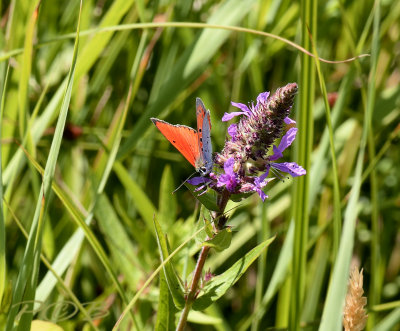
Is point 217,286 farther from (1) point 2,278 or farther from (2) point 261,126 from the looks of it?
(1) point 2,278

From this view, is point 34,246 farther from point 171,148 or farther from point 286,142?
point 171,148

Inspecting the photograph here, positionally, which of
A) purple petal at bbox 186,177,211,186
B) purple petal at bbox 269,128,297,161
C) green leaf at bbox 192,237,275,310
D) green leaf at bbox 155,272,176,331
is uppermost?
purple petal at bbox 269,128,297,161

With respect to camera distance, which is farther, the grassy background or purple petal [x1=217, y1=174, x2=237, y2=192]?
the grassy background

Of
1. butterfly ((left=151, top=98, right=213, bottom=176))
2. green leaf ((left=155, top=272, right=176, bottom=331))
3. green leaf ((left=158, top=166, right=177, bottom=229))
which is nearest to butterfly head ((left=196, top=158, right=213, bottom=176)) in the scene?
butterfly ((left=151, top=98, right=213, bottom=176))

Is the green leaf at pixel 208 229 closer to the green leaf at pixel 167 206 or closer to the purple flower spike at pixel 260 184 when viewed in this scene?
the purple flower spike at pixel 260 184

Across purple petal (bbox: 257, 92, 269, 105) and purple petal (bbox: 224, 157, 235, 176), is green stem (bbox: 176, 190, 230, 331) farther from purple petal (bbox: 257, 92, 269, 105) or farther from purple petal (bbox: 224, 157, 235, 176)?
purple petal (bbox: 257, 92, 269, 105)

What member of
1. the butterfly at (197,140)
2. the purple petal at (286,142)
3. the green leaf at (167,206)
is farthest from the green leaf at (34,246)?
the green leaf at (167,206)

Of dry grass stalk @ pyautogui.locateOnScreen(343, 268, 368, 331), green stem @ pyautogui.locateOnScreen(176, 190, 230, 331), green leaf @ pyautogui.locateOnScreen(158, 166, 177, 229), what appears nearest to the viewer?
dry grass stalk @ pyautogui.locateOnScreen(343, 268, 368, 331)
